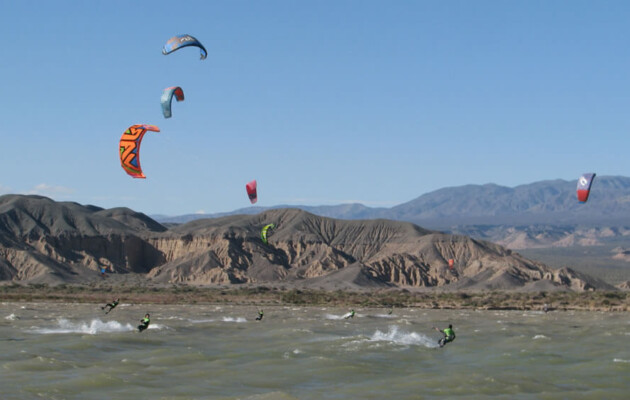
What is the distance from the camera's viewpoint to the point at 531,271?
96.9 meters

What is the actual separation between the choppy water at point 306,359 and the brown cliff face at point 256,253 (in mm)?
47419

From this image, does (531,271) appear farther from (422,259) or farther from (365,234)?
(365,234)

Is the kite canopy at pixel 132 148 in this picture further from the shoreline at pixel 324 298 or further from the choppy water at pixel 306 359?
the shoreline at pixel 324 298

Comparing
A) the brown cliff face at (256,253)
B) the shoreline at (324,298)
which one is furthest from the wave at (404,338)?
the brown cliff face at (256,253)

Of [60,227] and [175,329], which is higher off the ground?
[60,227]

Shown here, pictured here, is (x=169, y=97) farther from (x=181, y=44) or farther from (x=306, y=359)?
(x=306, y=359)

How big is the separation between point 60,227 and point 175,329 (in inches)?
2954

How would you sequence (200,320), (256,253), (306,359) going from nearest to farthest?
(306,359) < (200,320) < (256,253)

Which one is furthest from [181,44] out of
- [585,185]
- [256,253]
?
[256,253]

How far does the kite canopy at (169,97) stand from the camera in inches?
1581

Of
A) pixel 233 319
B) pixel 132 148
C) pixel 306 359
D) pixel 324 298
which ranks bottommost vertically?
pixel 306 359

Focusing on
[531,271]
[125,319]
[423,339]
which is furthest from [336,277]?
[423,339]

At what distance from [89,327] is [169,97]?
36.9 ft

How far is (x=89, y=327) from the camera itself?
40.2 meters
